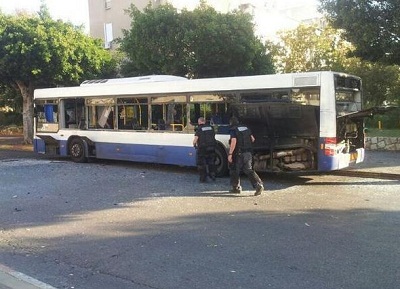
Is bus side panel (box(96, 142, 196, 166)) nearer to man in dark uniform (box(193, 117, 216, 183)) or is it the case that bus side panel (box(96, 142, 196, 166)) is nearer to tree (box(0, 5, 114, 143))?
man in dark uniform (box(193, 117, 216, 183))

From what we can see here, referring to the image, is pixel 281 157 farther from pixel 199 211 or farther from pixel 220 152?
pixel 199 211

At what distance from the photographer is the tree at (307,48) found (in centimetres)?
3488

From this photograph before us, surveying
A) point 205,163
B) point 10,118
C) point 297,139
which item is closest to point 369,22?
point 297,139

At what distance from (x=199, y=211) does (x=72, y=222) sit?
2.15 meters

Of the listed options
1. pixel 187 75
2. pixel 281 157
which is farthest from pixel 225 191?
pixel 187 75

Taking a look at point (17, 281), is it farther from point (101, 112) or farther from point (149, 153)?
point (101, 112)

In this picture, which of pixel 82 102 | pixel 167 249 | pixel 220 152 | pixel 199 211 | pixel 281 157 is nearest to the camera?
pixel 167 249

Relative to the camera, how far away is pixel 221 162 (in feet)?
41.8

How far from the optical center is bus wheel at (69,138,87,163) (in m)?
16.6

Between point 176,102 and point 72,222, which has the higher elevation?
point 176,102

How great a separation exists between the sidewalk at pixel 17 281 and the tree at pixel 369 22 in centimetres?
1170

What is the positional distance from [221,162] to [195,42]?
9.14 meters

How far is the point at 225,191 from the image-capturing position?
34.7 feet

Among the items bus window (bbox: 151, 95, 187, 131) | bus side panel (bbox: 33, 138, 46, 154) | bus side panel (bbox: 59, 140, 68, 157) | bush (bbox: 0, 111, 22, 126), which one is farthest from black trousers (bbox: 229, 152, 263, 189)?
bush (bbox: 0, 111, 22, 126)
